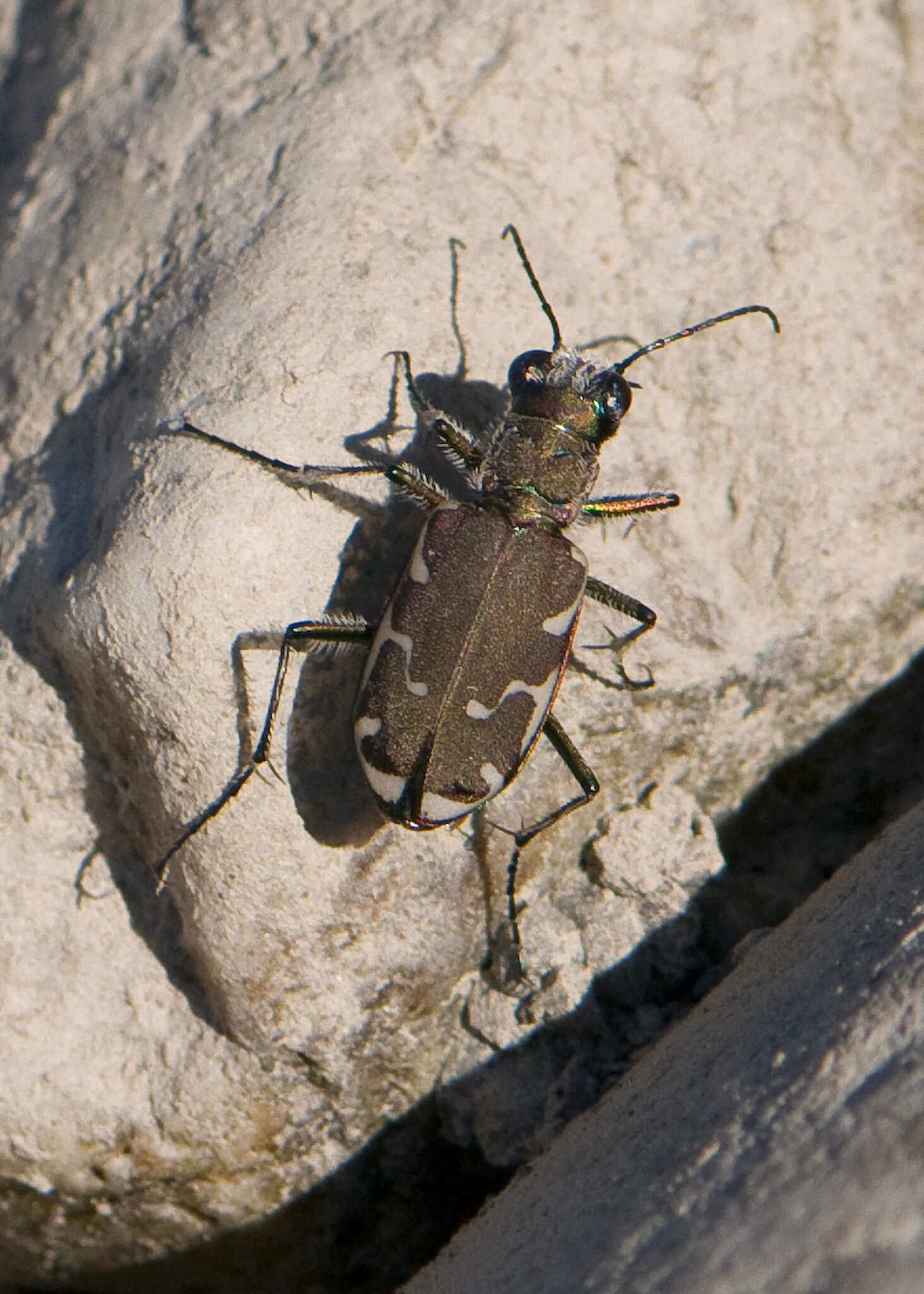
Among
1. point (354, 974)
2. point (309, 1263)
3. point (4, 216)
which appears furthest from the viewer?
point (4, 216)

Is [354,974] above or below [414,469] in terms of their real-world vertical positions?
below

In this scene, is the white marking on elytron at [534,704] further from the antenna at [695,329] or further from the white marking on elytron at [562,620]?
the antenna at [695,329]

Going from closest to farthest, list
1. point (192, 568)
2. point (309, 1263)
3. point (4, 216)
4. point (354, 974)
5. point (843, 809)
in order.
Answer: point (192, 568) → point (354, 974) → point (309, 1263) → point (843, 809) → point (4, 216)

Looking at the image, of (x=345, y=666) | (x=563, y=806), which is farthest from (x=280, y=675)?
(x=563, y=806)

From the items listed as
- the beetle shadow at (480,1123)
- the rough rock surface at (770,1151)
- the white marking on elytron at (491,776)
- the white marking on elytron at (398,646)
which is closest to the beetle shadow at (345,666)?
Answer: the white marking on elytron at (398,646)

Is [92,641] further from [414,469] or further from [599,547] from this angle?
[599,547]

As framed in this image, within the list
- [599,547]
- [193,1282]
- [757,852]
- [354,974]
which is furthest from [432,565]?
[193,1282]

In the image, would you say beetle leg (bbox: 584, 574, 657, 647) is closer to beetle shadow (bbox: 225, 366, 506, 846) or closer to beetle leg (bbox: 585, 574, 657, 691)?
beetle leg (bbox: 585, 574, 657, 691)
